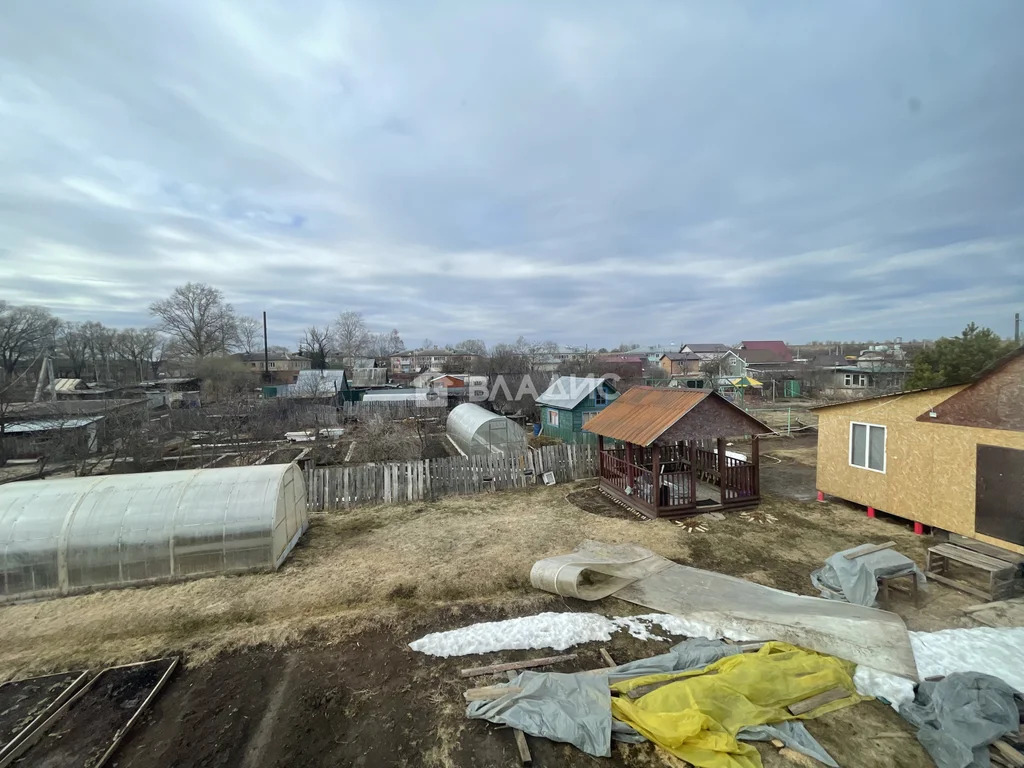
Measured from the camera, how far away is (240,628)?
20.6 ft

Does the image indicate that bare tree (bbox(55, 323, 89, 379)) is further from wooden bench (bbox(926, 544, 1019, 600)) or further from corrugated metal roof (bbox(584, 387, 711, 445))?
wooden bench (bbox(926, 544, 1019, 600))

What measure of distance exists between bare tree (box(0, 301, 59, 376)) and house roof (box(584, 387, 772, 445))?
66.5m

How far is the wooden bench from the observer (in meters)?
6.39

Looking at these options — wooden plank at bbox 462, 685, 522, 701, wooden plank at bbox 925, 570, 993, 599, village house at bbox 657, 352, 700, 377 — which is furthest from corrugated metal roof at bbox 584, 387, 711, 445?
village house at bbox 657, 352, 700, 377

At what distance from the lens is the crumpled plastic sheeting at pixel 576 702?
4.07 m

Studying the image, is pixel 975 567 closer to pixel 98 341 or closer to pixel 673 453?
Result: pixel 673 453

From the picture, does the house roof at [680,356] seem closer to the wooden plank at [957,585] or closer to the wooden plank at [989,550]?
the wooden plank at [989,550]

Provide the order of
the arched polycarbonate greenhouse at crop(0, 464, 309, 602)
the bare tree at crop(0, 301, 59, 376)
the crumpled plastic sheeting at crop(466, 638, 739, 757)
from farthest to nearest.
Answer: the bare tree at crop(0, 301, 59, 376) → the arched polycarbonate greenhouse at crop(0, 464, 309, 602) → the crumpled plastic sheeting at crop(466, 638, 739, 757)

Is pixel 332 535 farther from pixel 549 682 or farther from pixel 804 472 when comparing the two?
pixel 804 472

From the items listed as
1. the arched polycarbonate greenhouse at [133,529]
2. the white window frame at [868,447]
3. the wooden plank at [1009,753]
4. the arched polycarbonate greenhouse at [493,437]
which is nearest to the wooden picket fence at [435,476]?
the arched polycarbonate greenhouse at [493,437]

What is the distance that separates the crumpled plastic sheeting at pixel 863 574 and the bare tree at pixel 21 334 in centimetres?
7160

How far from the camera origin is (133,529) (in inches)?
291

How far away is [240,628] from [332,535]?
11.9 feet

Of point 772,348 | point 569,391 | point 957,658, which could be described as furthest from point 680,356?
point 957,658
